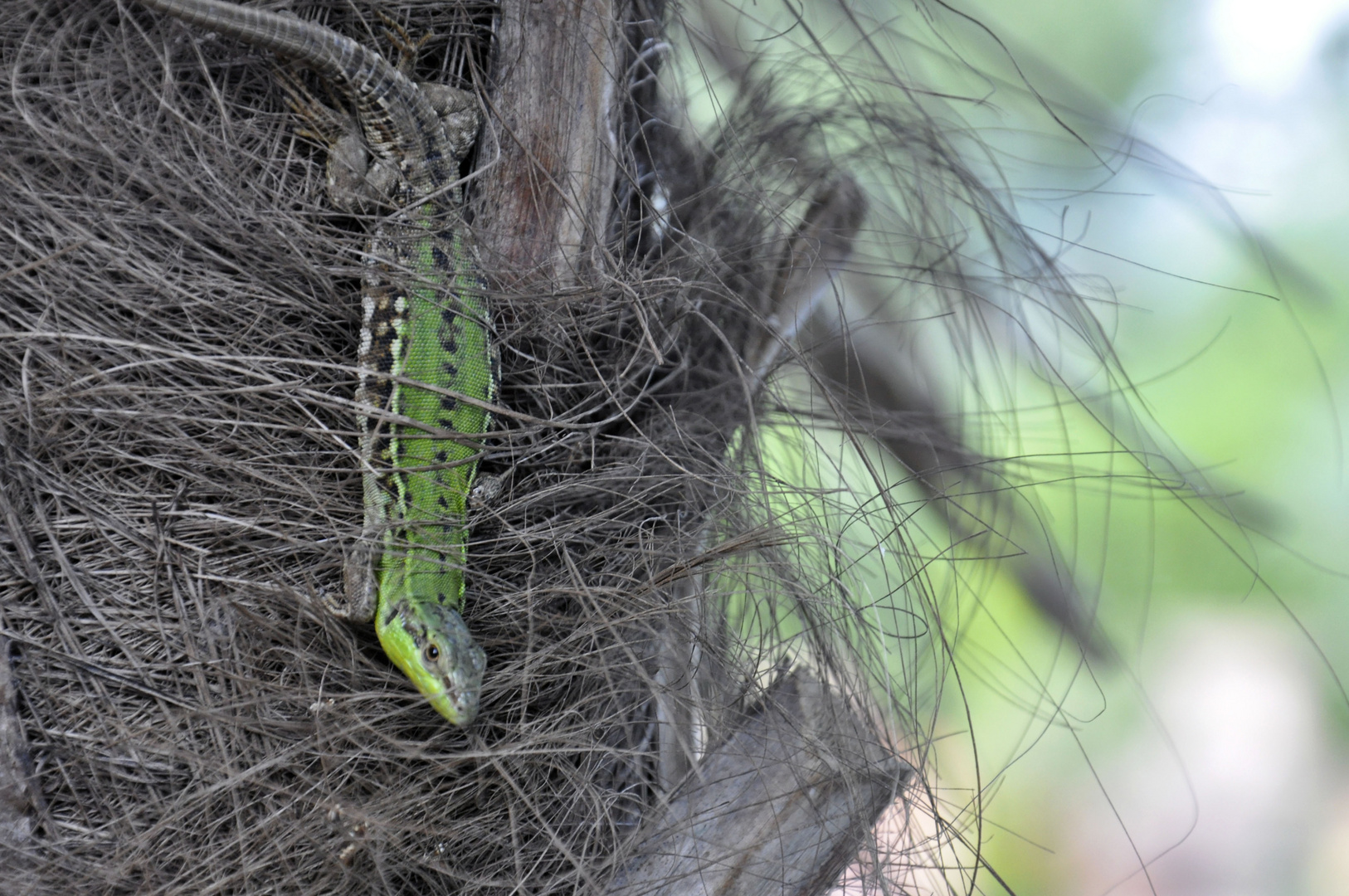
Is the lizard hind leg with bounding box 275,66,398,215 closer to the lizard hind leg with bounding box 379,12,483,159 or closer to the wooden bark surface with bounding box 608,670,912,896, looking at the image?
the lizard hind leg with bounding box 379,12,483,159

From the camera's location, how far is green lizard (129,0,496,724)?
1.56 metres

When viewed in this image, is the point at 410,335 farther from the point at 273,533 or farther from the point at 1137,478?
the point at 1137,478

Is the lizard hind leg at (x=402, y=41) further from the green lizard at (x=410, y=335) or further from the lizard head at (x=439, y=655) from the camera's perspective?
the lizard head at (x=439, y=655)

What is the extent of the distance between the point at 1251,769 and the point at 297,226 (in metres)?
5.90

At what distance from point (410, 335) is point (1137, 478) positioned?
1.60m

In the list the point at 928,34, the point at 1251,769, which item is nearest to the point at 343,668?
the point at 928,34

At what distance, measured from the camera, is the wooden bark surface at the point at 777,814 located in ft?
5.00

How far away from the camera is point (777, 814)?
1542 mm

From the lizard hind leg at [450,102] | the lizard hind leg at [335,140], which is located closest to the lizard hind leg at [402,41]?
the lizard hind leg at [450,102]

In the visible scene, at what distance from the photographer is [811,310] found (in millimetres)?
1887

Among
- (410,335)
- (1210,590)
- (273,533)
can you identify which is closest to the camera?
(273,533)

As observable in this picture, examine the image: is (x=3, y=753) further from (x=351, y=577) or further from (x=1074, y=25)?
(x=1074, y=25)

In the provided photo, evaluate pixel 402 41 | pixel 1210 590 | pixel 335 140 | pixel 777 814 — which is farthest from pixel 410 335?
pixel 1210 590

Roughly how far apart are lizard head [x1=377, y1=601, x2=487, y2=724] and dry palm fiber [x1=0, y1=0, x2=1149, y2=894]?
0.05m
